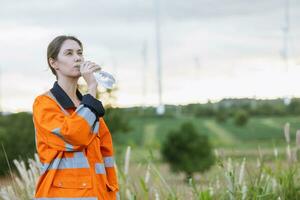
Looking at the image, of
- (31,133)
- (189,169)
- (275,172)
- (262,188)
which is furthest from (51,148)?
(189,169)

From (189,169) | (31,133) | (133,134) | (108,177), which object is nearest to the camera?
(108,177)

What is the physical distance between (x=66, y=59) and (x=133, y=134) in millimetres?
40582

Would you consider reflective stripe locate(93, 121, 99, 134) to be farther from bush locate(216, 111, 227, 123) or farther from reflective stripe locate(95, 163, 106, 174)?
bush locate(216, 111, 227, 123)

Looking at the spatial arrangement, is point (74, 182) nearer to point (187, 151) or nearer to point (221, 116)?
point (187, 151)

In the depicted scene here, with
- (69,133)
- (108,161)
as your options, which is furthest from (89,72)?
(108,161)

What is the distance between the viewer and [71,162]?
3.84 metres

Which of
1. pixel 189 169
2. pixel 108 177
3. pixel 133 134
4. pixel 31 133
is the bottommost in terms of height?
pixel 133 134

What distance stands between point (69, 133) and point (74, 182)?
26 cm

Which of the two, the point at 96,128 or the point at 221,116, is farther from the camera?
the point at 221,116

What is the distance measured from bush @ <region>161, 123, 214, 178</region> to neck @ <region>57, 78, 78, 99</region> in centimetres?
1266

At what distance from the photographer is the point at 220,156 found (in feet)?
17.5

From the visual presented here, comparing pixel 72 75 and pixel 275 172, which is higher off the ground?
pixel 72 75

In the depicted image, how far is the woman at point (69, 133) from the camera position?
12.3ft

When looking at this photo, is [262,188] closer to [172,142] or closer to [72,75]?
[72,75]
